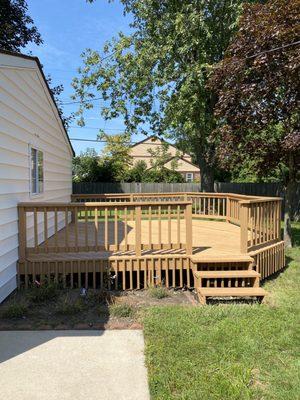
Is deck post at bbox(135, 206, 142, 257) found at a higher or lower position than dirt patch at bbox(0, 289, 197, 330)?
higher

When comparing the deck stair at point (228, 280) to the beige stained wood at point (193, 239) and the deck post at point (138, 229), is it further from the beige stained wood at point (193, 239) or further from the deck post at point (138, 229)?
the deck post at point (138, 229)

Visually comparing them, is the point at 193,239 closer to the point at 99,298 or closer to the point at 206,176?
the point at 99,298

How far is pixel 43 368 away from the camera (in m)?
3.29

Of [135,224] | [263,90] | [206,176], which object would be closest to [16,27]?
[206,176]

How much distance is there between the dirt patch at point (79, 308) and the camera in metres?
4.35

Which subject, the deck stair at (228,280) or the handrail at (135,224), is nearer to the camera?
the deck stair at (228,280)

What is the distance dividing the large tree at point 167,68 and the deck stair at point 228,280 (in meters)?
8.50

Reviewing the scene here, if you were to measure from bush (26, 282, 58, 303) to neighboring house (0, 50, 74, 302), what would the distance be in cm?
36

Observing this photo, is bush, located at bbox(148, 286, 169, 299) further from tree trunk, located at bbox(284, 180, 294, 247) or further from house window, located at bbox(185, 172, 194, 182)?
house window, located at bbox(185, 172, 194, 182)

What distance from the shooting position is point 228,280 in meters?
5.76

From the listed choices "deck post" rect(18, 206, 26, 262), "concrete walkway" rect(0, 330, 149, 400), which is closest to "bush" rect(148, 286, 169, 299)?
"concrete walkway" rect(0, 330, 149, 400)

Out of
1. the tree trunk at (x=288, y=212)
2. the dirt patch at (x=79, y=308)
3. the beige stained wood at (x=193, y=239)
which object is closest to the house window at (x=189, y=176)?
the beige stained wood at (x=193, y=239)

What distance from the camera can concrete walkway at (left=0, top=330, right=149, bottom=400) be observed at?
9.52 feet

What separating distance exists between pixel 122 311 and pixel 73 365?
1.37 metres
